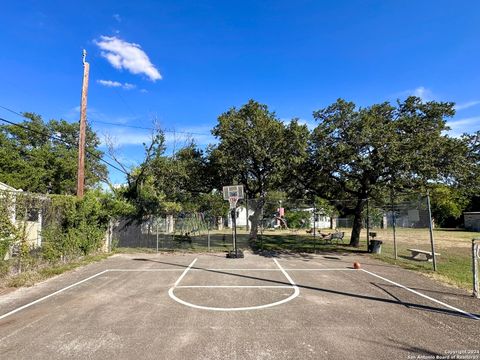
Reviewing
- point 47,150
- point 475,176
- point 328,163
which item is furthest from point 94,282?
point 47,150

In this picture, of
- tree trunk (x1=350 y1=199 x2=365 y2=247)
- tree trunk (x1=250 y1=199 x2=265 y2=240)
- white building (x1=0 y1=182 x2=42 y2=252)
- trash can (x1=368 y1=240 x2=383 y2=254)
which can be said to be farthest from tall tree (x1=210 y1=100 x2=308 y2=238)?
white building (x1=0 y1=182 x2=42 y2=252)

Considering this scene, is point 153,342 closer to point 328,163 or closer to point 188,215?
point 328,163

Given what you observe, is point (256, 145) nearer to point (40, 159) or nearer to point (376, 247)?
point (376, 247)

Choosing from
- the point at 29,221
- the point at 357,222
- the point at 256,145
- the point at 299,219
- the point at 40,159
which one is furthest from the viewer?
the point at 299,219

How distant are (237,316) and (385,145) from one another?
42.2 ft

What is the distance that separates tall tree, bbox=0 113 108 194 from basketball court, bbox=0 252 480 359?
87.5 feet

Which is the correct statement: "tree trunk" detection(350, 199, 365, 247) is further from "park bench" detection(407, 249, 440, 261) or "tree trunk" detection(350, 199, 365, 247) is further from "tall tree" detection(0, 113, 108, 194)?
"tall tree" detection(0, 113, 108, 194)

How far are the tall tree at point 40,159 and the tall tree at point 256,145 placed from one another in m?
17.9

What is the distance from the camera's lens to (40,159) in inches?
1416

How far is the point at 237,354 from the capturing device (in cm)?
483

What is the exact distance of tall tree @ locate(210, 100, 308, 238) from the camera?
749 inches

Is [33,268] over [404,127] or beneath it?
beneath

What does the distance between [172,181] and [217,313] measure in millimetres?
17208

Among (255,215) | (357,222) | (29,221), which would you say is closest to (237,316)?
(29,221)
